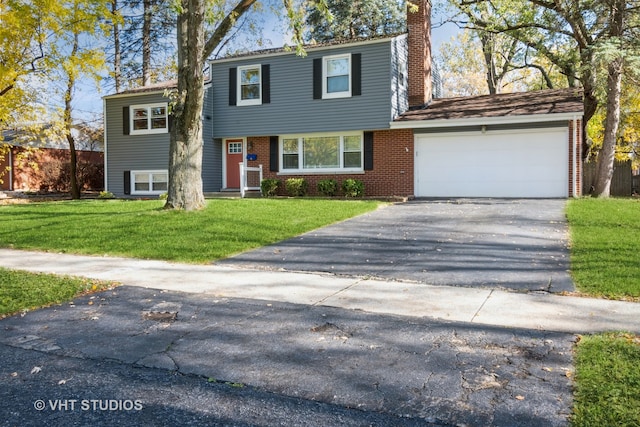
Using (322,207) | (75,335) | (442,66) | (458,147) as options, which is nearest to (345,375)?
(75,335)

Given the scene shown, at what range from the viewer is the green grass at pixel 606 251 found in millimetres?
5688

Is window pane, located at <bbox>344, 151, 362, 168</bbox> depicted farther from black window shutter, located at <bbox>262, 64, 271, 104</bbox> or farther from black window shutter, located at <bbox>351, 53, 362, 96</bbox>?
black window shutter, located at <bbox>262, 64, 271, 104</bbox>

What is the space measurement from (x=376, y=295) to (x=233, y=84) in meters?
16.1

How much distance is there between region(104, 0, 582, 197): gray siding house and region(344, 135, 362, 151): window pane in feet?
0.13

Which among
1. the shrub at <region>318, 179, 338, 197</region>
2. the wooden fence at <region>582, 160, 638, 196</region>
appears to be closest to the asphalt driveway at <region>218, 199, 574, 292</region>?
the shrub at <region>318, 179, 338, 197</region>

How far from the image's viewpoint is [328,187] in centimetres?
1817

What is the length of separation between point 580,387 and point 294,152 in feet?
56.2

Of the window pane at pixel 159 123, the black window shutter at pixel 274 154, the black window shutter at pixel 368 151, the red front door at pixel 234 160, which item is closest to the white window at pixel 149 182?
the window pane at pixel 159 123

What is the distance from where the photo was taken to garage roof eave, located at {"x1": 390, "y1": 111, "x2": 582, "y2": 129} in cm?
1530

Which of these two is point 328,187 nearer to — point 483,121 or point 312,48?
point 312,48

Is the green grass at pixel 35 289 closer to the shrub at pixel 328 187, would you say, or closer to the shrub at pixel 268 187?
the shrub at pixel 328 187

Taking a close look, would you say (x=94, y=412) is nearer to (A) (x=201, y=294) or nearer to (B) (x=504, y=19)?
(A) (x=201, y=294)
